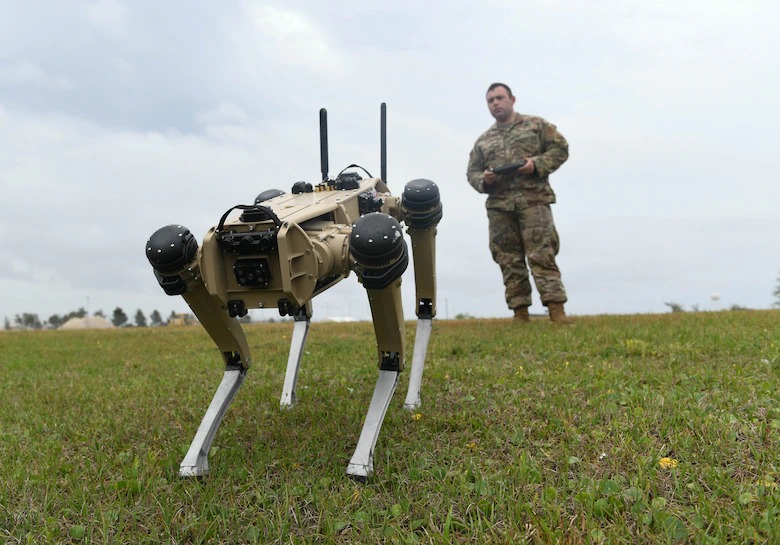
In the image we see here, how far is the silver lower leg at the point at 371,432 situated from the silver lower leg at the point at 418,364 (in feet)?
3.40

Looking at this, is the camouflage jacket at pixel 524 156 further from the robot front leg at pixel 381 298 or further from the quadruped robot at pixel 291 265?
the robot front leg at pixel 381 298

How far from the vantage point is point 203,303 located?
3398mm

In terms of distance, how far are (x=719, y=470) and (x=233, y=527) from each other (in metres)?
2.55

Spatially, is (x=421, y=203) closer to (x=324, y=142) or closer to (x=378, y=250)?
(x=324, y=142)

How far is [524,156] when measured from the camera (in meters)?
9.02

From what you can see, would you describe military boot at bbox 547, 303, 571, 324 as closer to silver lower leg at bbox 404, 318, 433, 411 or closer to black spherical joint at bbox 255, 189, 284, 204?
silver lower leg at bbox 404, 318, 433, 411

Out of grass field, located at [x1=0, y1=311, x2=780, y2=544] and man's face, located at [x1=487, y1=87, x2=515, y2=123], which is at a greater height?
man's face, located at [x1=487, y1=87, x2=515, y2=123]

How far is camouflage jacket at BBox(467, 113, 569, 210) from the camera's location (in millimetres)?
8938

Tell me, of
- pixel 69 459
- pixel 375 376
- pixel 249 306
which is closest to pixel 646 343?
pixel 375 376

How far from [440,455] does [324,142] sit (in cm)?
246

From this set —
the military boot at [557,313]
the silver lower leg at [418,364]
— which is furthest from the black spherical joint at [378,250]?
the military boot at [557,313]

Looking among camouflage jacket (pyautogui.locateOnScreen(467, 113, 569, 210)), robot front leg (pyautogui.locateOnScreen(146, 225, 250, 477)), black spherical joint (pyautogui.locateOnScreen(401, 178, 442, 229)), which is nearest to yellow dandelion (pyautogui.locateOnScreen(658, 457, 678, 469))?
black spherical joint (pyautogui.locateOnScreen(401, 178, 442, 229))

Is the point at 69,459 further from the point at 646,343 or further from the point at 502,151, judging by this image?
the point at 502,151

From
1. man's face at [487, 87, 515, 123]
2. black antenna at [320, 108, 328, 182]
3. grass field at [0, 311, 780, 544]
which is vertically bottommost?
grass field at [0, 311, 780, 544]
